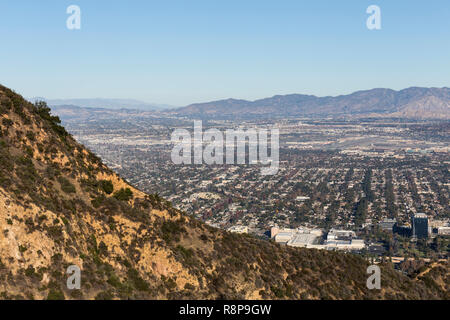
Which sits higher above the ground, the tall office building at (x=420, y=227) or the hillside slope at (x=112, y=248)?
the hillside slope at (x=112, y=248)

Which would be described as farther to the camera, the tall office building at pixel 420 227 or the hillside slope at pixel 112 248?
the tall office building at pixel 420 227

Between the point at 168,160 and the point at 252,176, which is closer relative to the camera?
the point at 252,176

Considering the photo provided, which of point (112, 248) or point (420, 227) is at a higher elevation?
point (112, 248)

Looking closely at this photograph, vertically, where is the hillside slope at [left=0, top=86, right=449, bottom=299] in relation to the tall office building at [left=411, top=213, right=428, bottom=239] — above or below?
above

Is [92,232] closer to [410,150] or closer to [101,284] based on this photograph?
[101,284]

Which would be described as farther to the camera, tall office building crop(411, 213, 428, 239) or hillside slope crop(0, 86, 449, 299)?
tall office building crop(411, 213, 428, 239)

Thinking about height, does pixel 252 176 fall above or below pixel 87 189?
below

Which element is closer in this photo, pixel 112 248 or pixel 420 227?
pixel 112 248

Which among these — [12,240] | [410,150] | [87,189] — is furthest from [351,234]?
[410,150]
